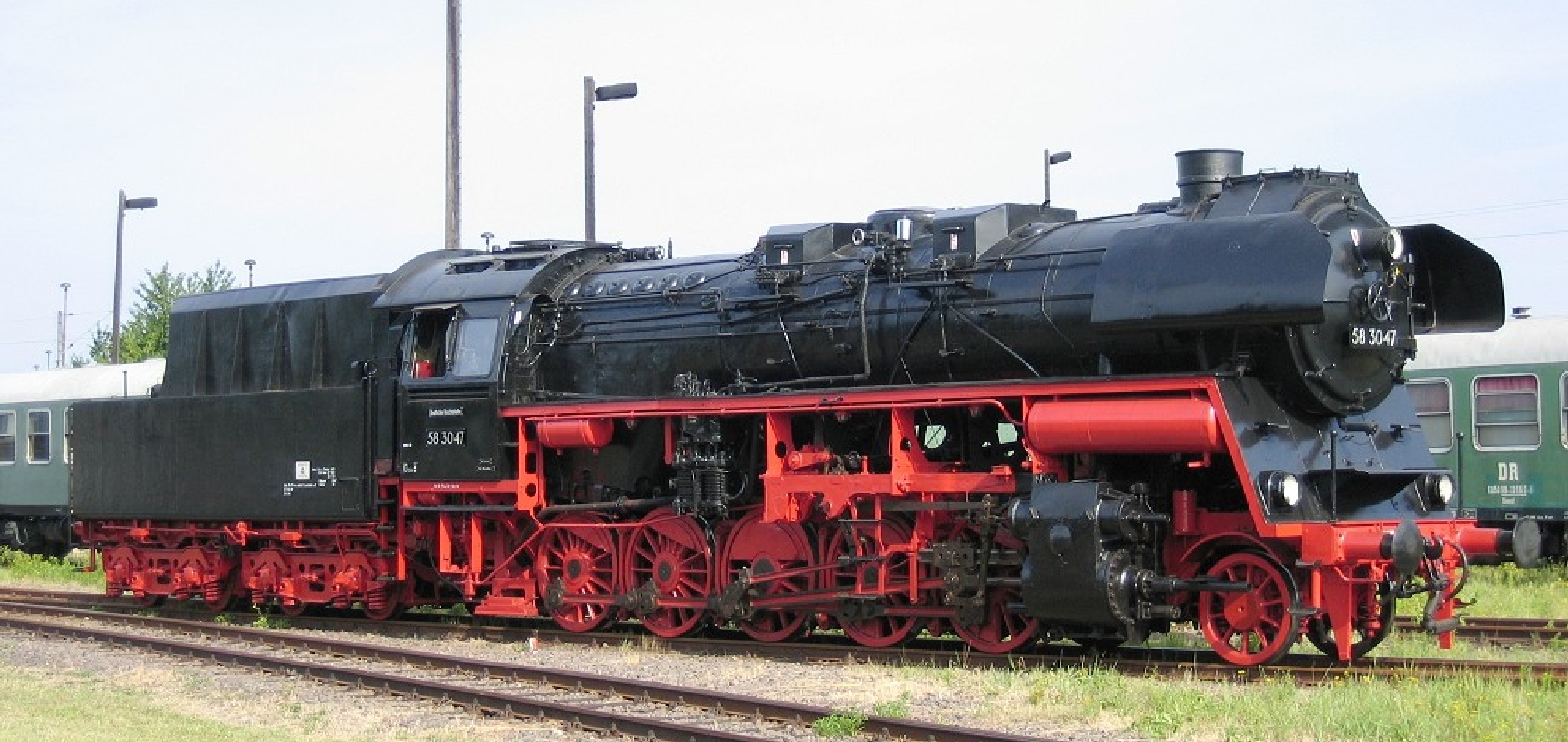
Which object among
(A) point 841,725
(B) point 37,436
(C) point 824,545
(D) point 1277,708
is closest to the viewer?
(D) point 1277,708

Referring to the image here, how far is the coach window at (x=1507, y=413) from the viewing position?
22.4 m

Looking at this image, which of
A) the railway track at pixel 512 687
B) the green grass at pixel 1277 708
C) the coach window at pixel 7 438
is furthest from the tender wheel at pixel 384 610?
the coach window at pixel 7 438

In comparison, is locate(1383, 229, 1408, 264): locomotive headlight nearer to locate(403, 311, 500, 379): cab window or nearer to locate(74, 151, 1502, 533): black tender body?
locate(74, 151, 1502, 533): black tender body

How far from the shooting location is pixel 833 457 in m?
15.2

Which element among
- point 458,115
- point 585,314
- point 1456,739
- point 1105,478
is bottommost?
point 1456,739

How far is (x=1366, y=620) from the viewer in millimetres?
13328

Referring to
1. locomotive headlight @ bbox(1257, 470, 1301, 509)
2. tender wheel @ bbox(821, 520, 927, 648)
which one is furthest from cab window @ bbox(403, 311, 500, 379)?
locomotive headlight @ bbox(1257, 470, 1301, 509)

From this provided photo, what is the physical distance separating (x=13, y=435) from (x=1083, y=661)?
80.2 feet

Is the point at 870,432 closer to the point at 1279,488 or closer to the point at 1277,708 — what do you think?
the point at 1279,488

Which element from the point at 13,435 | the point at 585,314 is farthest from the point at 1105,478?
the point at 13,435

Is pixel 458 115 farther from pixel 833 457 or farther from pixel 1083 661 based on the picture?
pixel 1083 661

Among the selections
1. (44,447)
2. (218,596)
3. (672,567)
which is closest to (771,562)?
(672,567)

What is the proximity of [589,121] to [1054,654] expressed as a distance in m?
14.4

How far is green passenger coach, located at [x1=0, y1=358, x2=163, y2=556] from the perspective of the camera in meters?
30.5
